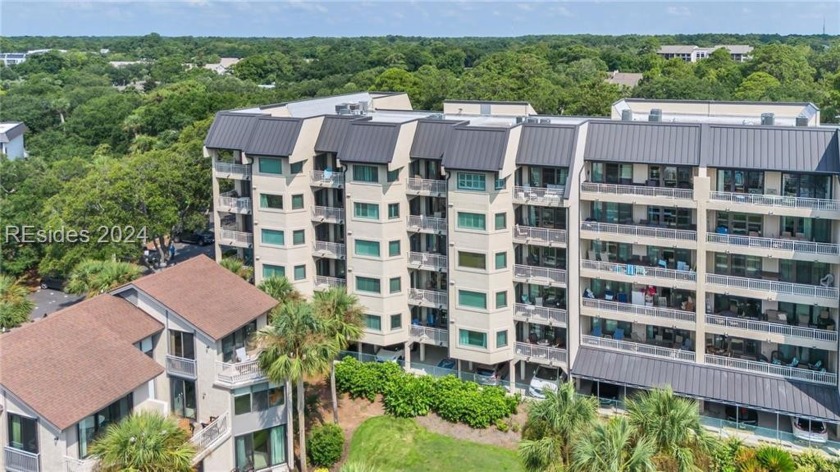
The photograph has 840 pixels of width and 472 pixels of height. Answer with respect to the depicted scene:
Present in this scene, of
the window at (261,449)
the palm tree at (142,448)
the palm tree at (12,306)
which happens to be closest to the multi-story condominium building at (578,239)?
the window at (261,449)

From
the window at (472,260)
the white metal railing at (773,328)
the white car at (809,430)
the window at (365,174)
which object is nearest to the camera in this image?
the white car at (809,430)

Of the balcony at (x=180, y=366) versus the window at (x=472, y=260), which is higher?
the window at (x=472, y=260)

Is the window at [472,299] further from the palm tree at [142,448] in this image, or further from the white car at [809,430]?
the palm tree at [142,448]

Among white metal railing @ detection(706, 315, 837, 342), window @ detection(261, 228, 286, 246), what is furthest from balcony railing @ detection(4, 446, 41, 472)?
white metal railing @ detection(706, 315, 837, 342)

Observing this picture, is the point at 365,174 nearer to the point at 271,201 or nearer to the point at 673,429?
the point at 271,201

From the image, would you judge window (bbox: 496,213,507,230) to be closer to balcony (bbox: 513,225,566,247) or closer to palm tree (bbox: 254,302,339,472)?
balcony (bbox: 513,225,566,247)

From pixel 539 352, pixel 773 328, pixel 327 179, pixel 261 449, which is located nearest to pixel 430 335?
pixel 539 352

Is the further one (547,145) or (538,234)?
(538,234)
